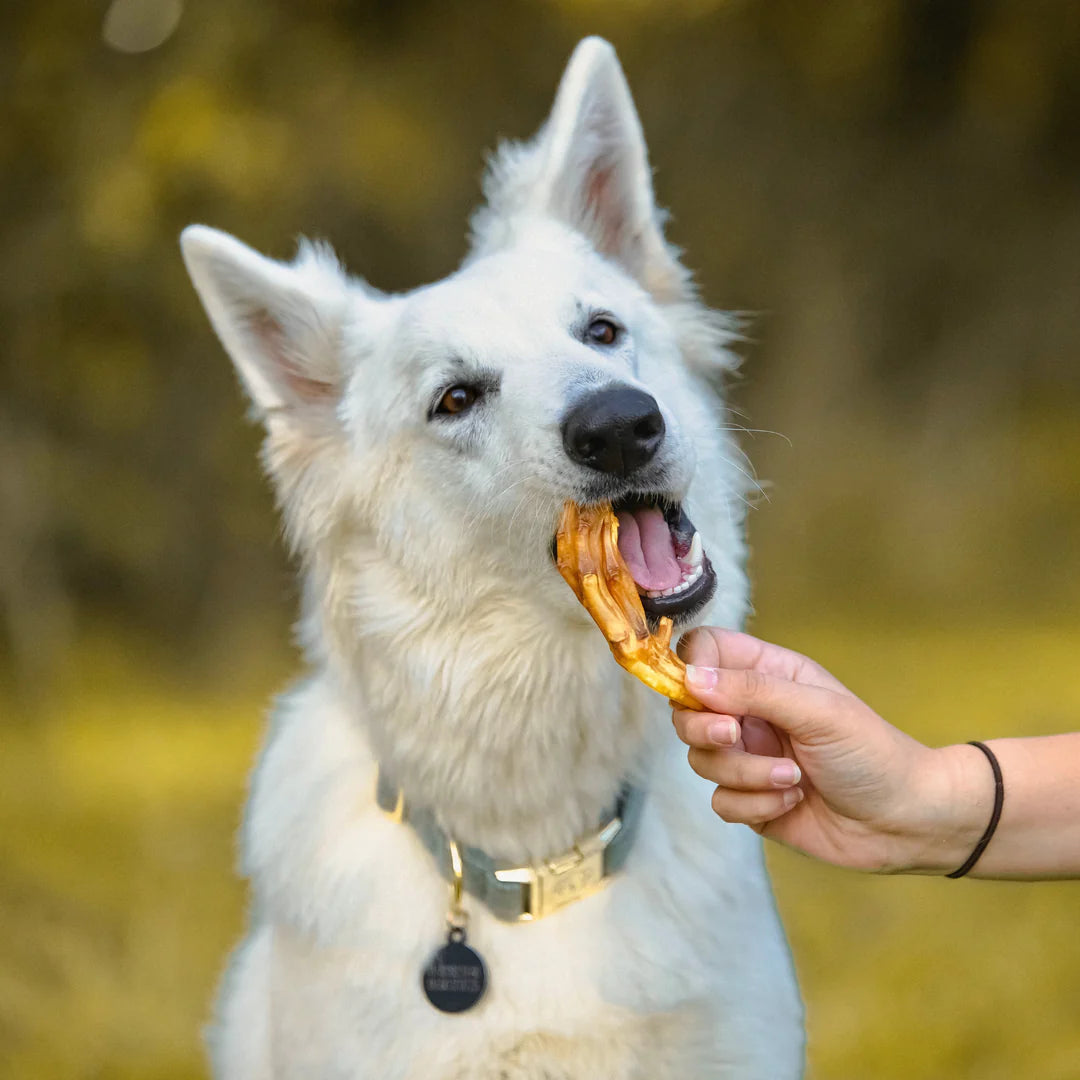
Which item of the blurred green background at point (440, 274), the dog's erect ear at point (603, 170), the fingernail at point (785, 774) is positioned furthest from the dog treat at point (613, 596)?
the blurred green background at point (440, 274)

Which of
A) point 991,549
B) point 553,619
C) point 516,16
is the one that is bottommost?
point 553,619

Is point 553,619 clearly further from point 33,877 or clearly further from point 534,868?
point 33,877

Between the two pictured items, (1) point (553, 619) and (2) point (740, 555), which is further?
(2) point (740, 555)

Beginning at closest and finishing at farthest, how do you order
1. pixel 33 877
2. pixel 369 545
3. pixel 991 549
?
pixel 369 545 < pixel 33 877 < pixel 991 549

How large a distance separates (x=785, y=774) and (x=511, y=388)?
68 cm

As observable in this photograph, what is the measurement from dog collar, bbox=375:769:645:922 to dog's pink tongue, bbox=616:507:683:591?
448 mm

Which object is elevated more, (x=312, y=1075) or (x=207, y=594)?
(x=207, y=594)

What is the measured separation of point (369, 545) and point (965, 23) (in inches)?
122

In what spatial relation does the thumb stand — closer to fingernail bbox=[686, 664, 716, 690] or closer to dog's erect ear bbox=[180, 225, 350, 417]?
fingernail bbox=[686, 664, 716, 690]

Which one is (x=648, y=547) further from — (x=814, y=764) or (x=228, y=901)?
(x=228, y=901)

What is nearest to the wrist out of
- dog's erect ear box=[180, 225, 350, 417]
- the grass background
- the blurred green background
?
dog's erect ear box=[180, 225, 350, 417]

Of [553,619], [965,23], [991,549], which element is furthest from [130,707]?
[965,23]

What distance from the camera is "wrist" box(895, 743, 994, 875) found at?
154 centimetres

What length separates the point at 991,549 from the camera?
4.36m
